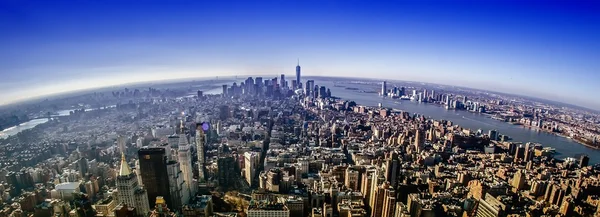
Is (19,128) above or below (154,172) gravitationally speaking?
above

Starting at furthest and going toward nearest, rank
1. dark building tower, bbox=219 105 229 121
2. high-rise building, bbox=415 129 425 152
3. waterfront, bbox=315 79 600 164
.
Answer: dark building tower, bbox=219 105 229 121 < waterfront, bbox=315 79 600 164 < high-rise building, bbox=415 129 425 152

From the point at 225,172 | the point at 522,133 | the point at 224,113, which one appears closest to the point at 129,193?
the point at 225,172

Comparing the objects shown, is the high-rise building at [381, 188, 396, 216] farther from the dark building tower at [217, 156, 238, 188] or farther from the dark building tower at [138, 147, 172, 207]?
the dark building tower at [138, 147, 172, 207]

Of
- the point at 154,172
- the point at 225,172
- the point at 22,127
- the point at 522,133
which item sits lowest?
the point at 522,133

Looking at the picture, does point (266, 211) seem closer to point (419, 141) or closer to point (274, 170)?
point (274, 170)

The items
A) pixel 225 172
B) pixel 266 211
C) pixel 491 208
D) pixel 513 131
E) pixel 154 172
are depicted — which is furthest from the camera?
pixel 513 131

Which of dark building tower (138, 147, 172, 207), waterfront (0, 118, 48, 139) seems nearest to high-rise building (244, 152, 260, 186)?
dark building tower (138, 147, 172, 207)

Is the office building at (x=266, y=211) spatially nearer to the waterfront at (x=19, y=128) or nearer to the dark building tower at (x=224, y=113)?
the waterfront at (x=19, y=128)
